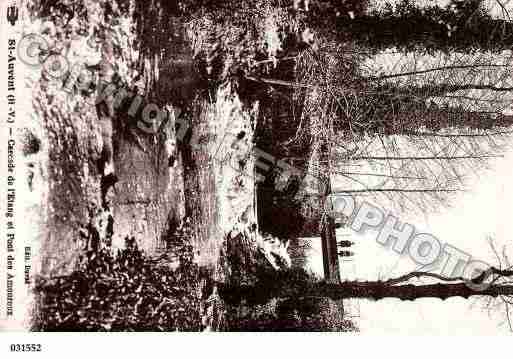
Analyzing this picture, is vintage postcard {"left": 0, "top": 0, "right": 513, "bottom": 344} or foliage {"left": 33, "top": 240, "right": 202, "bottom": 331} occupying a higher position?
vintage postcard {"left": 0, "top": 0, "right": 513, "bottom": 344}

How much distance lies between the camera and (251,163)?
192 centimetres

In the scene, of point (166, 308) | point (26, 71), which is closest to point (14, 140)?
point (26, 71)

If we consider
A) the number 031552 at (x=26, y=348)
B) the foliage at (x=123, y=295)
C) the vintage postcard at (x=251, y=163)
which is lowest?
the number 031552 at (x=26, y=348)

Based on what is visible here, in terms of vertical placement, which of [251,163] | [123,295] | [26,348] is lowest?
[26,348]

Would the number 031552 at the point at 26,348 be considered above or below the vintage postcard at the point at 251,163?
below

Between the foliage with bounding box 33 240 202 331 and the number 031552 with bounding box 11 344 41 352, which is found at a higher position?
the foliage with bounding box 33 240 202 331

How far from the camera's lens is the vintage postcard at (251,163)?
1896mm

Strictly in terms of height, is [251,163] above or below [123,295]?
above

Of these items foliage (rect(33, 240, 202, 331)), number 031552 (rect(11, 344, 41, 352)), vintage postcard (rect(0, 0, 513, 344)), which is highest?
vintage postcard (rect(0, 0, 513, 344))

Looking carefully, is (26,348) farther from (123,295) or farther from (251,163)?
(251,163)

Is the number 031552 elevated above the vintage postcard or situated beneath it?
situated beneath

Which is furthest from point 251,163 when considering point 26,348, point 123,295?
point 26,348

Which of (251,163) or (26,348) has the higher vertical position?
(251,163)

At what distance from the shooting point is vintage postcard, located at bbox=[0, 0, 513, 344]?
6.22 ft
